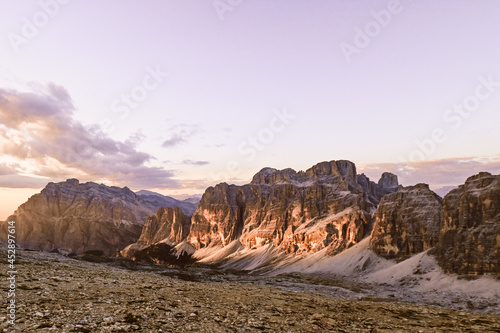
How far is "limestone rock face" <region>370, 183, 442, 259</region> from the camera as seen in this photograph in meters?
162

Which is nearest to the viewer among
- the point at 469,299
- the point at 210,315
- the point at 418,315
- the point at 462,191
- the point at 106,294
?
the point at 210,315

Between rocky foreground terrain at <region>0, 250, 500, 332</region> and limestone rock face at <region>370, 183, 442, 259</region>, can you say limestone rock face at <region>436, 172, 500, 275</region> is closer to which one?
limestone rock face at <region>370, 183, 442, 259</region>

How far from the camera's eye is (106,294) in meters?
24.9

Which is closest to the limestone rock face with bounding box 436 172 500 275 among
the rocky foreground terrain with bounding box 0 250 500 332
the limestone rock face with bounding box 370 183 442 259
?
the limestone rock face with bounding box 370 183 442 259

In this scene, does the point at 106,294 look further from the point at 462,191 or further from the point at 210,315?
the point at 462,191

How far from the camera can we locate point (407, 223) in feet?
557

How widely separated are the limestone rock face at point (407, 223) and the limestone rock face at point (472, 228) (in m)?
21.6

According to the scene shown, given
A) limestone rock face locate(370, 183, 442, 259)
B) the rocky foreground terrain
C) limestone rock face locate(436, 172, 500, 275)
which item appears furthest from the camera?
limestone rock face locate(370, 183, 442, 259)

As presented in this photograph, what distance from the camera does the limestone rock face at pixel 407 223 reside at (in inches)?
6368

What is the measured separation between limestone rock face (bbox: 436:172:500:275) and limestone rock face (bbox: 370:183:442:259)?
852 inches

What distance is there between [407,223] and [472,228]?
43784 mm

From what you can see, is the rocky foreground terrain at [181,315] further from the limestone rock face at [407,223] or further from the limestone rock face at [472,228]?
the limestone rock face at [407,223]

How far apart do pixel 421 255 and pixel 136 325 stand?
162784 mm

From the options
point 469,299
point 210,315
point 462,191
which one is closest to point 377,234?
point 462,191
